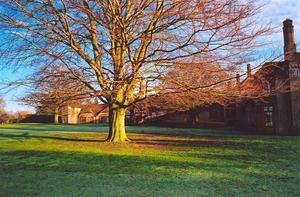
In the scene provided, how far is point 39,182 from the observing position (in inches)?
285

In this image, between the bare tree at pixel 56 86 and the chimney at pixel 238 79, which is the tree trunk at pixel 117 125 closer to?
the bare tree at pixel 56 86

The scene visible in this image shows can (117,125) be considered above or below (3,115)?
below

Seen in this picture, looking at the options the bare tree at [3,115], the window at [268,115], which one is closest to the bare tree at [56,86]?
the window at [268,115]

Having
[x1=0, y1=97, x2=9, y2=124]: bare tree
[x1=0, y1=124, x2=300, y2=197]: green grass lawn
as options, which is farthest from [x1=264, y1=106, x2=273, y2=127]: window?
[x1=0, y1=97, x2=9, y2=124]: bare tree

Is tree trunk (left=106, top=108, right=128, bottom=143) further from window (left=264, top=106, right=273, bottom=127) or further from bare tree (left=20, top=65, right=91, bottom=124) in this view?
window (left=264, top=106, right=273, bottom=127)

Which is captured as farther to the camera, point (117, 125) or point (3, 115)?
point (3, 115)

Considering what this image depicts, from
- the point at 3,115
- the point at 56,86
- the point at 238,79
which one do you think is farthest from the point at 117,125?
the point at 3,115

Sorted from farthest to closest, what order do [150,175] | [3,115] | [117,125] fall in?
[3,115] → [117,125] → [150,175]

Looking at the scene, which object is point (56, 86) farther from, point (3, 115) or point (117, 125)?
point (3, 115)

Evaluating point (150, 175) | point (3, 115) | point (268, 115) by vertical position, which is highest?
point (3, 115)

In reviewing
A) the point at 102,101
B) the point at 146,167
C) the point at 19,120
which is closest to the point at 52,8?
the point at 102,101

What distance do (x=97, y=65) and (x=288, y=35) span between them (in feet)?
51.7

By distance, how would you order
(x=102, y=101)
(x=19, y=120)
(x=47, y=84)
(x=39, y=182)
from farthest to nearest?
1. (x=19, y=120)
2. (x=102, y=101)
3. (x=47, y=84)
4. (x=39, y=182)

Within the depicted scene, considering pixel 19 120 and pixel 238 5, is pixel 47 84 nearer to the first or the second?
pixel 238 5
